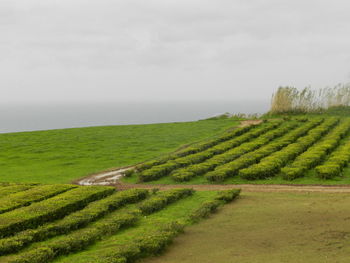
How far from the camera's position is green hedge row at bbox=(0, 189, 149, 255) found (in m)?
11.7

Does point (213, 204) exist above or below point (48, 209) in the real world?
below

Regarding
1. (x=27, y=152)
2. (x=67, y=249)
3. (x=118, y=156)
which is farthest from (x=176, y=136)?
(x=67, y=249)

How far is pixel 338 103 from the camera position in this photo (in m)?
50.7

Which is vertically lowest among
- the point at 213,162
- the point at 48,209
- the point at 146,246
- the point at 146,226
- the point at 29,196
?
the point at 146,226

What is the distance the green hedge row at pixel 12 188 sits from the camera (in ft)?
58.1

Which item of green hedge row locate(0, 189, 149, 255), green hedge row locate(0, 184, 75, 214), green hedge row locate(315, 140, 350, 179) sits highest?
green hedge row locate(315, 140, 350, 179)

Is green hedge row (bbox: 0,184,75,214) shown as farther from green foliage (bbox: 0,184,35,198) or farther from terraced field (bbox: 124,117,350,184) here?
terraced field (bbox: 124,117,350,184)

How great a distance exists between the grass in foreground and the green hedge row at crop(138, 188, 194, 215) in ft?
7.98

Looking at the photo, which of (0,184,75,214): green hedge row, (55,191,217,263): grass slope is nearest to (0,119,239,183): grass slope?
(0,184,75,214): green hedge row

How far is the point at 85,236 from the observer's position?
12.1 m

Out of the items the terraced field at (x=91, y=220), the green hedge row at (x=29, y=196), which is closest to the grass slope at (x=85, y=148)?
the green hedge row at (x=29, y=196)

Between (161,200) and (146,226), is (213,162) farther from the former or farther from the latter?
(146,226)

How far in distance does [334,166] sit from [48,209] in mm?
14636

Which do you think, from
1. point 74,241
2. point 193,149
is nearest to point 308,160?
point 193,149
